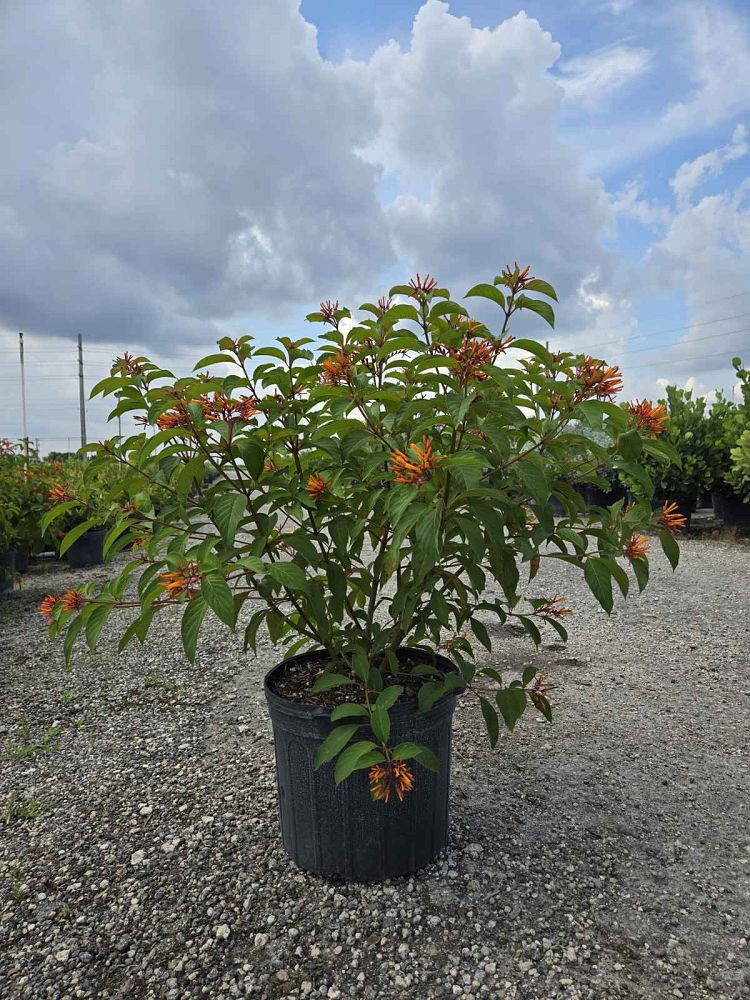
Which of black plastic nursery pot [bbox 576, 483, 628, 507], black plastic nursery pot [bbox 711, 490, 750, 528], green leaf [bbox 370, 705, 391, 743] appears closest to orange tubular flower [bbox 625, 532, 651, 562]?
green leaf [bbox 370, 705, 391, 743]

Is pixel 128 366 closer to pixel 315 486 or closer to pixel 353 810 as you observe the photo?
pixel 315 486

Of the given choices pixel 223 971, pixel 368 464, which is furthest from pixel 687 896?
pixel 368 464

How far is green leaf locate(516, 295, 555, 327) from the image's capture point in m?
1.36

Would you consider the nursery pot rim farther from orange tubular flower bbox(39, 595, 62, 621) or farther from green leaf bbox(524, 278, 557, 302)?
green leaf bbox(524, 278, 557, 302)

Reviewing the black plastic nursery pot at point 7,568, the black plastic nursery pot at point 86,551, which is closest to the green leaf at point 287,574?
the black plastic nursery pot at point 7,568

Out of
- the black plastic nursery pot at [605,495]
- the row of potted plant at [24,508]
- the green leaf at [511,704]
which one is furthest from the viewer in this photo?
the black plastic nursery pot at [605,495]

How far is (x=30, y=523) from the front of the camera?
5.56m

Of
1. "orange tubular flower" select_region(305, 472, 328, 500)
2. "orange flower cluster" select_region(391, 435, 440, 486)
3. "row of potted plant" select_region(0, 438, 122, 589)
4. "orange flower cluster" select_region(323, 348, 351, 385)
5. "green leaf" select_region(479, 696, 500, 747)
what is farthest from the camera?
"row of potted plant" select_region(0, 438, 122, 589)

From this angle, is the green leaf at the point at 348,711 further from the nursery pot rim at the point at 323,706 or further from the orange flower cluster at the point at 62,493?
the orange flower cluster at the point at 62,493

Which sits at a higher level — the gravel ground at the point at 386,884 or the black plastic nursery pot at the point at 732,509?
the black plastic nursery pot at the point at 732,509

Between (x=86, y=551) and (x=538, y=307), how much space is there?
612 centimetres

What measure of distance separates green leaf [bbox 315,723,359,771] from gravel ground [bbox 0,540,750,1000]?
1.46ft

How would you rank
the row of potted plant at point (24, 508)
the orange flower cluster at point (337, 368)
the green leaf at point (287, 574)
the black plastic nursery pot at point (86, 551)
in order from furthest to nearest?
the black plastic nursery pot at point (86, 551) → the row of potted plant at point (24, 508) → the orange flower cluster at point (337, 368) → the green leaf at point (287, 574)

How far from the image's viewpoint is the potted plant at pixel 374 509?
131 centimetres
